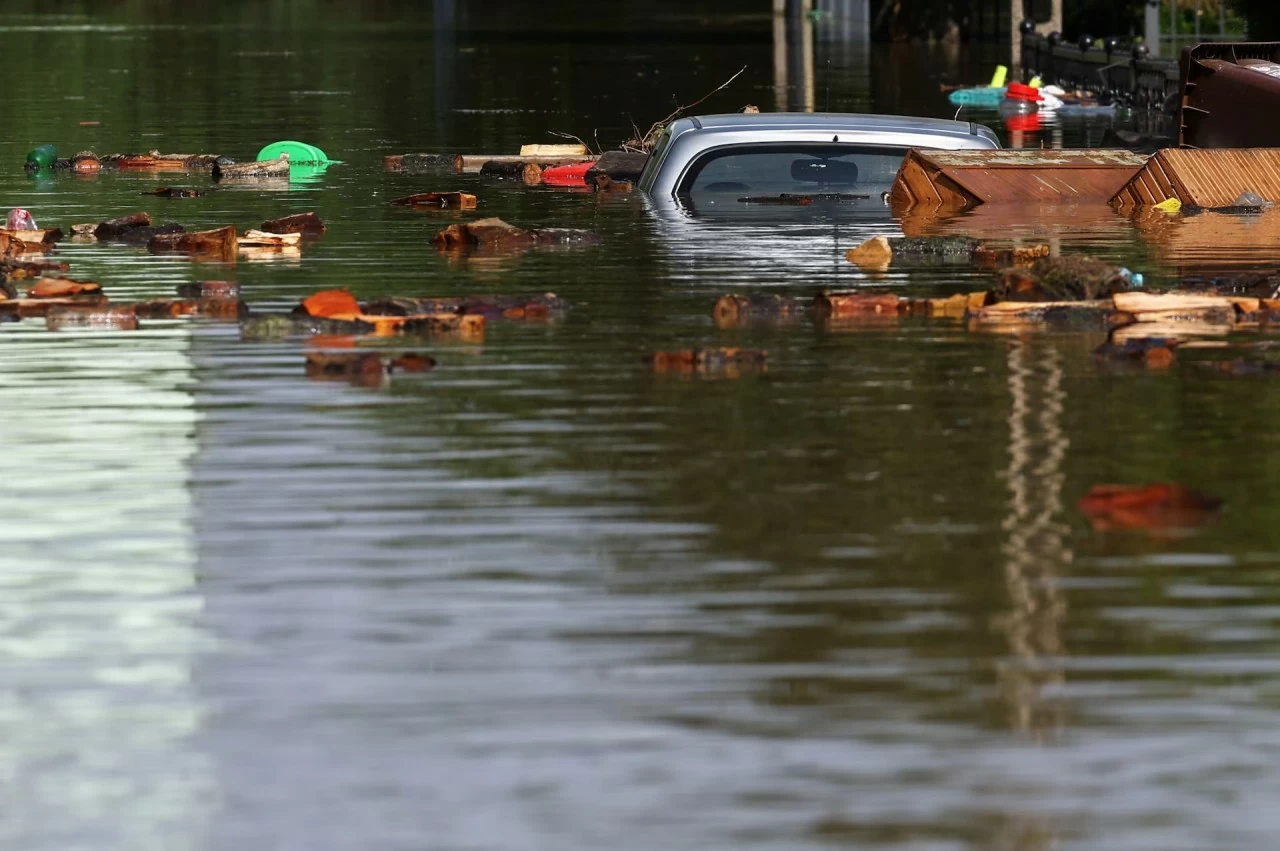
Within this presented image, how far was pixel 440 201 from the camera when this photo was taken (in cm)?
2362

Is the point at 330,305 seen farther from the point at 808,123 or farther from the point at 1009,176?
the point at 1009,176

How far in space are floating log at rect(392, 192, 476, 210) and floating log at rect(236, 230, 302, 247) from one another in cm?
402

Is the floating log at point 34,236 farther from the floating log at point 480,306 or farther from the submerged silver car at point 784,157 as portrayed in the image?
the submerged silver car at point 784,157

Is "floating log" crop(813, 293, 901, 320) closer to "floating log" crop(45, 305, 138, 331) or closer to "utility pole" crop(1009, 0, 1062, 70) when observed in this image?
"floating log" crop(45, 305, 138, 331)

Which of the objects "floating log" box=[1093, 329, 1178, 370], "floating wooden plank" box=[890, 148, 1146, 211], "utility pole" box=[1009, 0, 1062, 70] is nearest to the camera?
"floating log" box=[1093, 329, 1178, 370]

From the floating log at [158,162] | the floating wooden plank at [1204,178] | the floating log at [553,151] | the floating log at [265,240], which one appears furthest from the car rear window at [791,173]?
the floating log at [158,162]

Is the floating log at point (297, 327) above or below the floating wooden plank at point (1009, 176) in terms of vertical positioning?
below

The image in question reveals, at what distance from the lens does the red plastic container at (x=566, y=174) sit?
26.3m

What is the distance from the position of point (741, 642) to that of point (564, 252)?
1117 cm

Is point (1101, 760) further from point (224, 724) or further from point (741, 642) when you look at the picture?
point (224, 724)

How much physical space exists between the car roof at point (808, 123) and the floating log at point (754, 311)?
A: 17.1ft

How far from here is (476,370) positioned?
1310 cm

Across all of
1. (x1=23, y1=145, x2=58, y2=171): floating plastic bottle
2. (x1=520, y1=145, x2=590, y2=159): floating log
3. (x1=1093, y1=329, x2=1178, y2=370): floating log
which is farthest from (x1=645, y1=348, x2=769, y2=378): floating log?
(x1=23, y1=145, x2=58, y2=171): floating plastic bottle

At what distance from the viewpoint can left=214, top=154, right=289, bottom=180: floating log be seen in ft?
88.4
